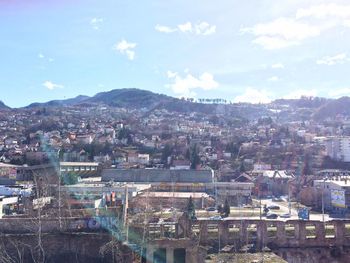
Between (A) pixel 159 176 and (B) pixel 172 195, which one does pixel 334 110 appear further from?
(B) pixel 172 195

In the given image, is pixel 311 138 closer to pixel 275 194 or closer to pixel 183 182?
pixel 275 194

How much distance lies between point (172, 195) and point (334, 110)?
5501 inches

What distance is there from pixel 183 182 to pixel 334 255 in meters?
36.2

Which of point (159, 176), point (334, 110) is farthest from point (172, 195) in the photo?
point (334, 110)

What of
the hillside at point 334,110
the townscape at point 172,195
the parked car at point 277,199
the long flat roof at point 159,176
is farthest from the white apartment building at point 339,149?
the hillside at point 334,110

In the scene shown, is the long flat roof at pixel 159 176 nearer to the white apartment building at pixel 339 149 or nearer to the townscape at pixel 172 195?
the townscape at pixel 172 195

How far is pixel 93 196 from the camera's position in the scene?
125 feet

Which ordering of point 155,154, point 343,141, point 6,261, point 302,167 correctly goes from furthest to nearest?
point 155,154, point 343,141, point 302,167, point 6,261

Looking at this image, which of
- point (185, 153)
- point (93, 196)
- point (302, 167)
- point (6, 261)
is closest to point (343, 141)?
point (302, 167)

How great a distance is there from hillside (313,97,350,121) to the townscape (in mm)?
30145

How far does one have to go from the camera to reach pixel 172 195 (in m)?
41.2

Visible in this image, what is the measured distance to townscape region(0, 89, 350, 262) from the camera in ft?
55.8

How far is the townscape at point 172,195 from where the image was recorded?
1702 cm

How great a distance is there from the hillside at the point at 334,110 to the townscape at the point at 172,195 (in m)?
30.1
